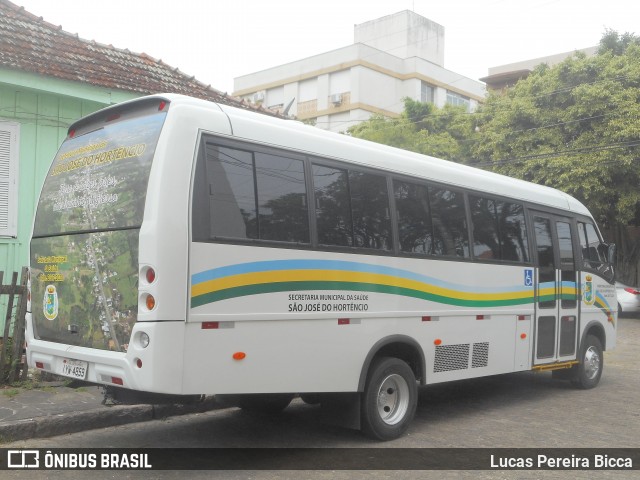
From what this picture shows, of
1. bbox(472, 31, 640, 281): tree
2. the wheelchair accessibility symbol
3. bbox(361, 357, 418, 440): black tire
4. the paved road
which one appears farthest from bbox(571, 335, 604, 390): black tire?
bbox(472, 31, 640, 281): tree

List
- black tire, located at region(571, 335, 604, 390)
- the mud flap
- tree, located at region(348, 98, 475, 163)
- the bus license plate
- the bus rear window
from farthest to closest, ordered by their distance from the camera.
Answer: tree, located at region(348, 98, 475, 163)
black tire, located at region(571, 335, 604, 390)
the mud flap
the bus license plate
the bus rear window

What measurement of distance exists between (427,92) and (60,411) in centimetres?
5079

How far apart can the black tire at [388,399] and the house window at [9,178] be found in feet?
20.0

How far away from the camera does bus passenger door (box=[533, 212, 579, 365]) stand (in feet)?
30.2

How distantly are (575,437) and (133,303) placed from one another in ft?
15.9

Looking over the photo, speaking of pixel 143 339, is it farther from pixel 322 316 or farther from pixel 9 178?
pixel 9 178

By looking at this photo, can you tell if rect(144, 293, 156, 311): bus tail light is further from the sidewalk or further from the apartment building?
the apartment building

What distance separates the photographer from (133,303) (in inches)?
206

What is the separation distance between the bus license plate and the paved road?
790 millimetres

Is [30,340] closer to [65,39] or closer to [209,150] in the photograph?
[209,150]

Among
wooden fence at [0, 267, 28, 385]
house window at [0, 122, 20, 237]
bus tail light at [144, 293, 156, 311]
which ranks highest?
house window at [0, 122, 20, 237]

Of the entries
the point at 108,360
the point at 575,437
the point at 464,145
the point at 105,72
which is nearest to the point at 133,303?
the point at 108,360

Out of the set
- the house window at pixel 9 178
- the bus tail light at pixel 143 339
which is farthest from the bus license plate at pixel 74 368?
the house window at pixel 9 178

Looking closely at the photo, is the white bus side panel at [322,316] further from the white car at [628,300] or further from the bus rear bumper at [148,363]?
the white car at [628,300]
